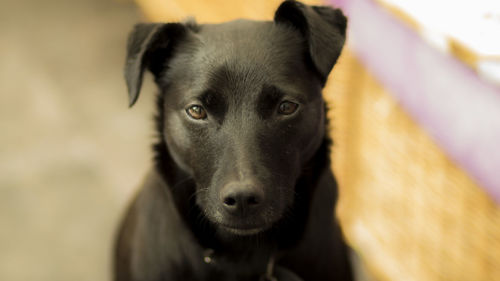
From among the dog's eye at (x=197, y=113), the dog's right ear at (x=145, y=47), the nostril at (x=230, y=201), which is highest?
the dog's right ear at (x=145, y=47)

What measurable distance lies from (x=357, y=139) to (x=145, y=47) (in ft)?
3.58

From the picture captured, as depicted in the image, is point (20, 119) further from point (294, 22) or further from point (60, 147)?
point (294, 22)

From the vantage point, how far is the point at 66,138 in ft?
9.88

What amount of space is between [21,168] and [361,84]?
69.7 inches

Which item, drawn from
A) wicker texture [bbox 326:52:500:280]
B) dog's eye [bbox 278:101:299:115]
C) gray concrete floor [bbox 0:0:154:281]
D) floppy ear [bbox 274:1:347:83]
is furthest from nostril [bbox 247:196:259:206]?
gray concrete floor [bbox 0:0:154:281]

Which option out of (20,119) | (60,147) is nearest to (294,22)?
(60,147)

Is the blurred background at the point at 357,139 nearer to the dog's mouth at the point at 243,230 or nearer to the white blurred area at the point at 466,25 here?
the white blurred area at the point at 466,25

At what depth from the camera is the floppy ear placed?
133cm

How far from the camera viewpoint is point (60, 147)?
2.94 meters

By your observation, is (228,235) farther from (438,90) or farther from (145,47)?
(438,90)

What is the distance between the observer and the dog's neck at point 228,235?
1.46 metres

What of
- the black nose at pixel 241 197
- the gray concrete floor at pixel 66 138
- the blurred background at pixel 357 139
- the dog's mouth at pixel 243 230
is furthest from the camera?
the gray concrete floor at pixel 66 138

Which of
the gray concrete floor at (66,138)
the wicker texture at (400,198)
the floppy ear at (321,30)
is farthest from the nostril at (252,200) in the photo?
the gray concrete floor at (66,138)

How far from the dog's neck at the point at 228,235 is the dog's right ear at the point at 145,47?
125 millimetres
